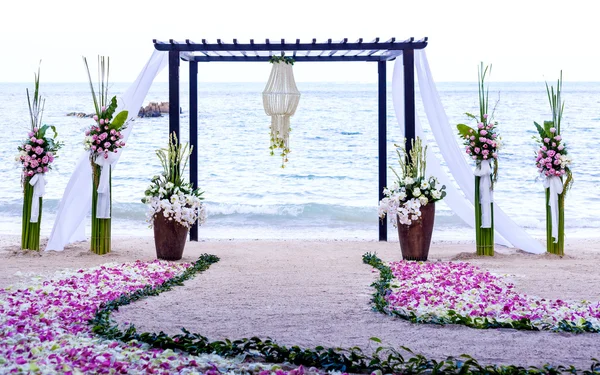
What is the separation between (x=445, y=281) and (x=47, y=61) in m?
24.5

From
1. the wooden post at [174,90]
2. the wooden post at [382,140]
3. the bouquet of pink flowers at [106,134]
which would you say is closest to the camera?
the bouquet of pink flowers at [106,134]

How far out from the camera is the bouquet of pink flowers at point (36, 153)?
24.6ft

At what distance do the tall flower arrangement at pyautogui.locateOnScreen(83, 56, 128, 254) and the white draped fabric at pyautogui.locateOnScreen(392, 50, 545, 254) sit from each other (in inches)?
126

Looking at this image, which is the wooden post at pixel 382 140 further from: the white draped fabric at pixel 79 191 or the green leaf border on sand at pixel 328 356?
the green leaf border on sand at pixel 328 356

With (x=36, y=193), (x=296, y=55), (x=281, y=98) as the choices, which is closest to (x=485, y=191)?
(x=281, y=98)

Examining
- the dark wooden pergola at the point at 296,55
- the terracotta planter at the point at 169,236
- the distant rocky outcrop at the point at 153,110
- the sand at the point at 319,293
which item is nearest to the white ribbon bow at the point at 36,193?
the sand at the point at 319,293

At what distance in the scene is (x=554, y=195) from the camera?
7.45 metres

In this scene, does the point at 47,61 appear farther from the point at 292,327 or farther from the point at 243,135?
the point at 292,327

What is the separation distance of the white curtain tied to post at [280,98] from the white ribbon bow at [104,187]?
174cm

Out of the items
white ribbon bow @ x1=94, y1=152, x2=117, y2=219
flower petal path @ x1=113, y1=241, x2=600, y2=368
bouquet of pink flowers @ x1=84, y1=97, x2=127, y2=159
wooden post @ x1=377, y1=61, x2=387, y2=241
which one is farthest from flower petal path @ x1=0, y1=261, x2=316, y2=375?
wooden post @ x1=377, y1=61, x2=387, y2=241

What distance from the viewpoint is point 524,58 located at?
1033 inches

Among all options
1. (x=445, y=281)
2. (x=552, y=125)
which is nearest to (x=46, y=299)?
(x=445, y=281)

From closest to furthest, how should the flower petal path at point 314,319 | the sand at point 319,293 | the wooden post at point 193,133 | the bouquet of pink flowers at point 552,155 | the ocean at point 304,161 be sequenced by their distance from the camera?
the flower petal path at point 314,319 < the sand at point 319,293 < the bouquet of pink flowers at point 552,155 < the wooden post at point 193,133 < the ocean at point 304,161

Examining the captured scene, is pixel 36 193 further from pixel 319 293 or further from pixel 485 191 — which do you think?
pixel 485 191
